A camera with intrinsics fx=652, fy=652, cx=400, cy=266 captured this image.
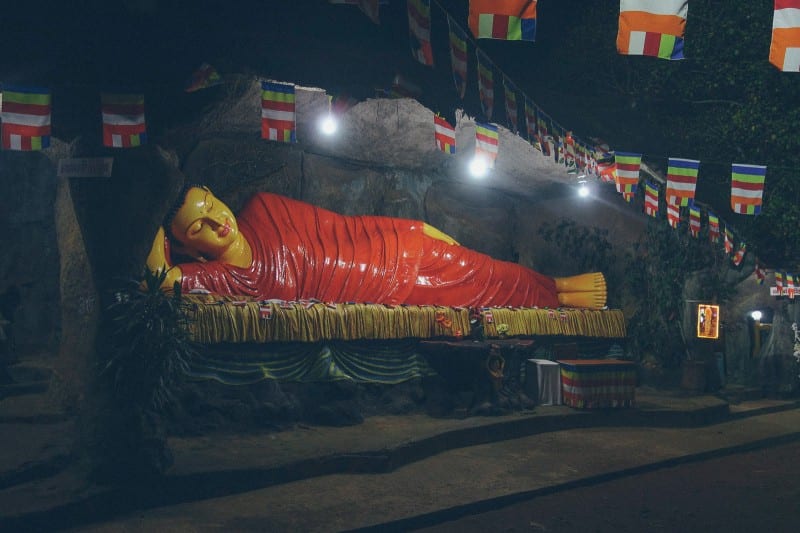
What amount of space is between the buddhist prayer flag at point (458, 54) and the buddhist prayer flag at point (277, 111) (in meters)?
1.57

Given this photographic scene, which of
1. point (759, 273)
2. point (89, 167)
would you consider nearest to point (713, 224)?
point (759, 273)

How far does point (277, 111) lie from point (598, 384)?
4.98 m

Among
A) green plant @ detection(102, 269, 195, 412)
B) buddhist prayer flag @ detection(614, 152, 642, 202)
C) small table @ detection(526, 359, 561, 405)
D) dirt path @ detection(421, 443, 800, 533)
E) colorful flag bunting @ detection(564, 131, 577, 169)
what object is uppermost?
colorful flag bunting @ detection(564, 131, 577, 169)

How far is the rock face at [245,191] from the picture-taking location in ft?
15.4

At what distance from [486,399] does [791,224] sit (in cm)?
649

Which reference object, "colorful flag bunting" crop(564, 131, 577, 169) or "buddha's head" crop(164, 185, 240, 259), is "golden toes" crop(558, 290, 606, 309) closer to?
"colorful flag bunting" crop(564, 131, 577, 169)

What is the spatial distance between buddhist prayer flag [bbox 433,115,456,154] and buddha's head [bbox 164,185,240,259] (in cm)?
284

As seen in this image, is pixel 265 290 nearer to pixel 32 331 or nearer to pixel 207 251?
pixel 207 251

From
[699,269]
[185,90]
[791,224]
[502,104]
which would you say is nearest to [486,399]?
[502,104]

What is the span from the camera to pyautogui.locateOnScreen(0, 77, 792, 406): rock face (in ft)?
15.4

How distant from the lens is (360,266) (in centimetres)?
905

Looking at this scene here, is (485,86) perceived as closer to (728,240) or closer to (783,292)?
(728,240)

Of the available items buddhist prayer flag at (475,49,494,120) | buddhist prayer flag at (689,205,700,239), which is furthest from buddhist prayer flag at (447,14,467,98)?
buddhist prayer flag at (689,205,700,239)

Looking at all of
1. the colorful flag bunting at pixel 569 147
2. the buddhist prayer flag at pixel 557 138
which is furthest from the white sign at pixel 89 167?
the colorful flag bunting at pixel 569 147
